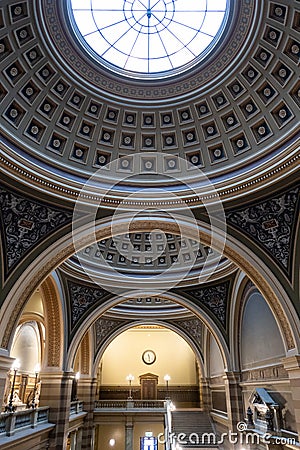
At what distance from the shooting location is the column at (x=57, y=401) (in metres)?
13.9

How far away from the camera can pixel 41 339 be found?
66.8 feet

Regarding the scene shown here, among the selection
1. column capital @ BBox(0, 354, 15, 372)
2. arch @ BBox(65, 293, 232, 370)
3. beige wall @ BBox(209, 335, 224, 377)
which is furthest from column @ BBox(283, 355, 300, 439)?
beige wall @ BBox(209, 335, 224, 377)

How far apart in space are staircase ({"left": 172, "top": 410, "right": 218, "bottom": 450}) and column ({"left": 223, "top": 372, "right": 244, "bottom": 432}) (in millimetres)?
1842

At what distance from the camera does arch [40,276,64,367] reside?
583 inches

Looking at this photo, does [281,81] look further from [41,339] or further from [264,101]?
[41,339]

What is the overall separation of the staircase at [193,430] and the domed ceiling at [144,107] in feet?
40.8

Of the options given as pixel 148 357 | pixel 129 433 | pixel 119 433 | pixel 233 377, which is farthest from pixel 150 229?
pixel 148 357

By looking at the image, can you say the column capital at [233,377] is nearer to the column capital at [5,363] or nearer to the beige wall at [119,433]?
the column capital at [5,363]

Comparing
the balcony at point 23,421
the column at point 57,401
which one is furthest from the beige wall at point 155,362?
the balcony at point 23,421

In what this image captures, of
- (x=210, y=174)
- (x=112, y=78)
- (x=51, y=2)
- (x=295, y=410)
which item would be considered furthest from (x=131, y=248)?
(x=51, y=2)

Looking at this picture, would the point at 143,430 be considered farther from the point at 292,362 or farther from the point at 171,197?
the point at 171,197

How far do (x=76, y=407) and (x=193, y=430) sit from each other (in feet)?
21.1

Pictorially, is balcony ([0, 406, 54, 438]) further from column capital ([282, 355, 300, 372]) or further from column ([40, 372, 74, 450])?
column capital ([282, 355, 300, 372])

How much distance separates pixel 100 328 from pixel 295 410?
1397 cm
